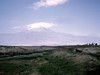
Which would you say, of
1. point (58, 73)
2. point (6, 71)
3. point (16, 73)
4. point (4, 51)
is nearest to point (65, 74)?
point (58, 73)

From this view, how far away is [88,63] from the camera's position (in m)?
47.9

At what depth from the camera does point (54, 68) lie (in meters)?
48.9

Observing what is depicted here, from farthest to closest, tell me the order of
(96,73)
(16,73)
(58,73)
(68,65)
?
(68,65) → (16,73) → (58,73) → (96,73)

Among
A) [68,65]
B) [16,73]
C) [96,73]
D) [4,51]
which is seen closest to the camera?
[96,73]

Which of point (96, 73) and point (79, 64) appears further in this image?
point (79, 64)

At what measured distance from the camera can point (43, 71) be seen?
46906 mm

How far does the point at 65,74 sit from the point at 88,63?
7.37 m

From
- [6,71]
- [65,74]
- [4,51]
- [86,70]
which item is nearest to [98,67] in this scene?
[86,70]

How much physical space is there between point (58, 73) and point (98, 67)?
8286 millimetres

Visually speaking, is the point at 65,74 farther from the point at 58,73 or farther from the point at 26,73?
the point at 26,73

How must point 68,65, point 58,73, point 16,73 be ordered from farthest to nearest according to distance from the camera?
point 68,65 < point 16,73 < point 58,73

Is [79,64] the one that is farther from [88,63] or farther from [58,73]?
[58,73]

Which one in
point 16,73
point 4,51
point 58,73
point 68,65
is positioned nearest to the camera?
point 58,73

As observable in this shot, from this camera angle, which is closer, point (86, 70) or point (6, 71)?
point (86, 70)
